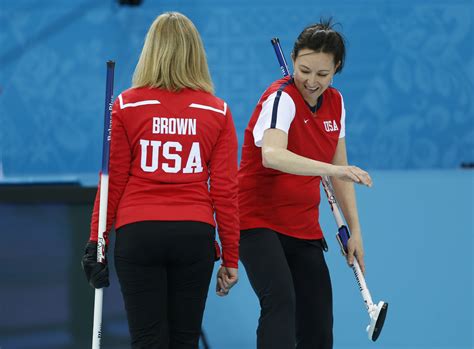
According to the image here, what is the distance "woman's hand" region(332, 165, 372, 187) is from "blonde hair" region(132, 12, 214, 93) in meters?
0.49

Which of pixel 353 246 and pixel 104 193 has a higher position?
pixel 104 193

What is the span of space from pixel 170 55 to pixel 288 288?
82cm

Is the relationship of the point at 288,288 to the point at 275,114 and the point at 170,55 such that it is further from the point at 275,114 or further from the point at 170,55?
the point at 170,55

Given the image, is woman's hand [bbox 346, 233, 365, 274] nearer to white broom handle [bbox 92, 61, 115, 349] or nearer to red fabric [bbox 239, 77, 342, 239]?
red fabric [bbox 239, 77, 342, 239]

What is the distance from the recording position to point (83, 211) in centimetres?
346

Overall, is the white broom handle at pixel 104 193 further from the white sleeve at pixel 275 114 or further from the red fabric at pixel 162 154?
the white sleeve at pixel 275 114

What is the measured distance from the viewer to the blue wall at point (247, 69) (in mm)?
7266

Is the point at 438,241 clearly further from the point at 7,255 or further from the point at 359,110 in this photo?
the point at 359,110

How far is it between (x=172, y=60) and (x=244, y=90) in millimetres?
5102

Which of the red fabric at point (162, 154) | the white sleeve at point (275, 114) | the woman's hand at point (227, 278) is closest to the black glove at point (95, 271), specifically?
the red fabric at point (162, 154)

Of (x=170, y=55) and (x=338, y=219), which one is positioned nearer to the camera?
(x=170, y=55)

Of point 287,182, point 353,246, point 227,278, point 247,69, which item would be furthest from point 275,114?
point 247,69

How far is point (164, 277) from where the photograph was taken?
230 centimetres

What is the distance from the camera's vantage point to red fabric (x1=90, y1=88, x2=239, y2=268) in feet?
7.48
